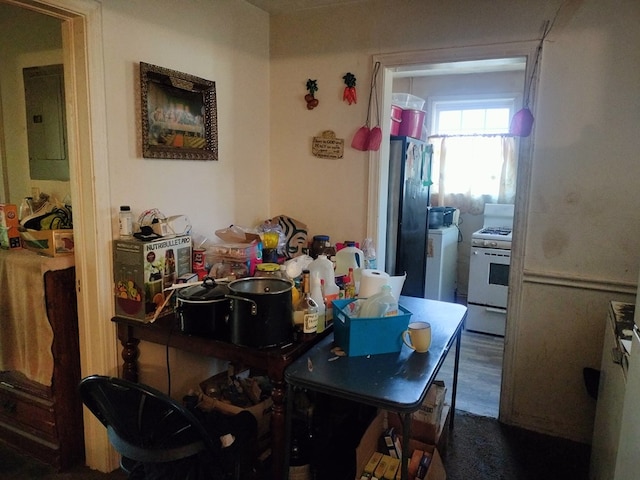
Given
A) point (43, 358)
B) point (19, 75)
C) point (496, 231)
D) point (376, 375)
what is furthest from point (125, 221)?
point (496, 231)

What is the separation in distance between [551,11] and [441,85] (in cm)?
253

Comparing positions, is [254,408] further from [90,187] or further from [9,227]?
[9,227]

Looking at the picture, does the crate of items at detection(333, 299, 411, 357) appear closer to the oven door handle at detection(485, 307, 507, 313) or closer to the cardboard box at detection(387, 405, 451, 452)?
the cardboard box at detection(387, 405, 451, 452)

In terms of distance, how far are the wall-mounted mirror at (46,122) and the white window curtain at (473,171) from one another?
3.58 m

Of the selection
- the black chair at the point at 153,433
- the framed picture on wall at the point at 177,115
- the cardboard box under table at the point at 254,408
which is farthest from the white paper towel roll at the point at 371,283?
the framed picture on wall at the point at 177,115

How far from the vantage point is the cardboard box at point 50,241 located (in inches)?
82.7

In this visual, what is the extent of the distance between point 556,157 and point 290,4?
175 centimetres

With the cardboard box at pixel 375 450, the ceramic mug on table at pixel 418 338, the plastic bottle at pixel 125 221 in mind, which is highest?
the plastic bottle at pixel 125 221

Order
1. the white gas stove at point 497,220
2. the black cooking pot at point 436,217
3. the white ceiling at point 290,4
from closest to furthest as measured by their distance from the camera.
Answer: the white ceiling at point 290,4
the white gas stove at point 497,220
the black cooking pot at point 436,217

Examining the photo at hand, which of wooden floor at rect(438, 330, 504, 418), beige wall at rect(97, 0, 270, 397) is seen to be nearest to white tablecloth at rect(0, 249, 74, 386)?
beige wall at rect(97, 0, 270, 397)

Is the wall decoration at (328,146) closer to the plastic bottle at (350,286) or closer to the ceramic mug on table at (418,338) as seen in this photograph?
the plastic bottle at (350,286)

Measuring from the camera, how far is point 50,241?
2.13 metres

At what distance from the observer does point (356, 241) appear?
2.92 metres

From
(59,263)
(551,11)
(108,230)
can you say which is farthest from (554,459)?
(59,263)
